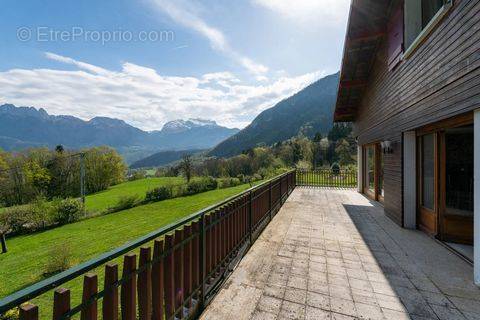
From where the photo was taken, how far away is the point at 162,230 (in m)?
1.89

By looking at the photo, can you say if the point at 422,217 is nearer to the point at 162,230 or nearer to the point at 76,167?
the point at 162,230

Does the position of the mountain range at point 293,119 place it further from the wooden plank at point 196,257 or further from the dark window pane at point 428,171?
the wooden plank at point 196,257

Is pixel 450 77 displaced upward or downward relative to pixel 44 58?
downward

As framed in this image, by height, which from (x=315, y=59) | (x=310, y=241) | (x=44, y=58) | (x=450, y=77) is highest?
(x=44, y=58)

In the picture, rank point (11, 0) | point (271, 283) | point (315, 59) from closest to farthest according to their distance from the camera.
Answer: point (271, 283), point (11, 0), point (315, 59)

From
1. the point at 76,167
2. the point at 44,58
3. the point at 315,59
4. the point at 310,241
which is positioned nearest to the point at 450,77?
the point at 310,241

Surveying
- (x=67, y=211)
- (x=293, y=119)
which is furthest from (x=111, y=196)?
(x=293, y=119)

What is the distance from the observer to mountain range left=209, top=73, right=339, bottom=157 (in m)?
Answer: 105

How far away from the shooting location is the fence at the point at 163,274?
1122 millimetres

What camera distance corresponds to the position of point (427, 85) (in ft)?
14.1

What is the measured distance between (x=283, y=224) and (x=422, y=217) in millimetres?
3094

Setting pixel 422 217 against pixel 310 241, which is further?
pixel 422 217

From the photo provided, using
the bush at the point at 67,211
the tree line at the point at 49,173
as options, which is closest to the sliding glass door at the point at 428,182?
the bush at the point at 67,211

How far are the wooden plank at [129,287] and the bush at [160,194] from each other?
2480 centimetres
